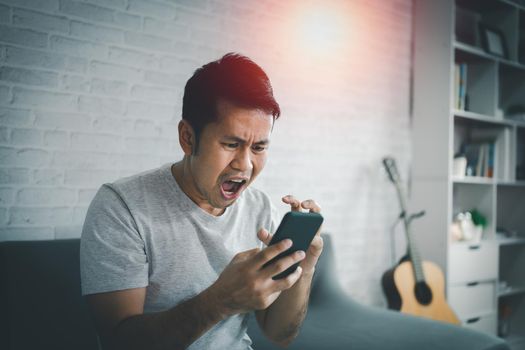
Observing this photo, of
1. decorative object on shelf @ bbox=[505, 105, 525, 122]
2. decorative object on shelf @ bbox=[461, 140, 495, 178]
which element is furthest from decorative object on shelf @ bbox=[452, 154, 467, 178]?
decorative object on shelf @ bbox=[505, 105, 525, 122]

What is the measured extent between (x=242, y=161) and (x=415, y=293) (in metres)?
2.04

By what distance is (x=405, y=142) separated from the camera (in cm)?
340

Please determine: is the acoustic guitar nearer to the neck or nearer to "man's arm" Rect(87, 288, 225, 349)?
the neck

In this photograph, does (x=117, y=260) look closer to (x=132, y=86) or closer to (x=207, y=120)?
(x=207, y=120)

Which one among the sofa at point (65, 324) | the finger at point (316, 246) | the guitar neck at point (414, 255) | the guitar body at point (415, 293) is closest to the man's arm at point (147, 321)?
the finger at point (316, 246)

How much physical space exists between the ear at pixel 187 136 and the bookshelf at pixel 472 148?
90.2 inches

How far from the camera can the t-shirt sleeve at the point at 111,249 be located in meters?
1.11

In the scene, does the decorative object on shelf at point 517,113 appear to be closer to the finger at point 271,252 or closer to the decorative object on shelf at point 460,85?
the decorative object on shelf at point 460,85

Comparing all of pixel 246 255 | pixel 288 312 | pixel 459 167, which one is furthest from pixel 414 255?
pixel 246 255

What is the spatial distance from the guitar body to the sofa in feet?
1.97

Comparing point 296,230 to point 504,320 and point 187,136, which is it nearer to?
point 187,136

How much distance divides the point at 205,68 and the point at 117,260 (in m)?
0.51

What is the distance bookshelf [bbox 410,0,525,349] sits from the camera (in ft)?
10.4

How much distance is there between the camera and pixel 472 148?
11.5 feet
